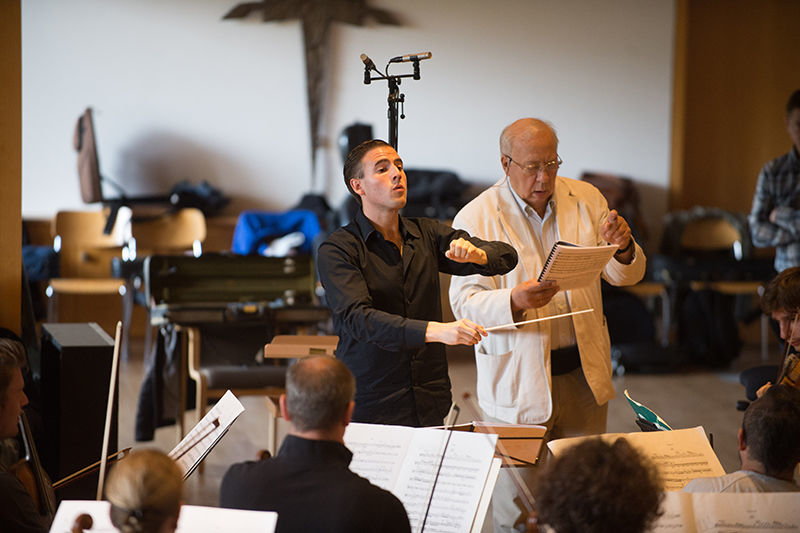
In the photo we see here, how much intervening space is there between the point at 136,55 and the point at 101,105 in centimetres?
48

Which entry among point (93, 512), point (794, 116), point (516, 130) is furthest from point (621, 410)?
point (93, 512)

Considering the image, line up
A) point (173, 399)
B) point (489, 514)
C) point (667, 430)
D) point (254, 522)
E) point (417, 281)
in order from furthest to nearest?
1. point (173, 399)
2. point (489, 514)
3. point (417, 281)
4. point (667, 430)
5. point (254, 522)

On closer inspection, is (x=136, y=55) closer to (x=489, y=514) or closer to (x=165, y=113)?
(x=165, y=113)

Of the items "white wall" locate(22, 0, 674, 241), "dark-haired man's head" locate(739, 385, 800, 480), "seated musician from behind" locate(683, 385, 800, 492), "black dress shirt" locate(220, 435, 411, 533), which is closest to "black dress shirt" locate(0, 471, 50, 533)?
"black dress shirt" locate(220, 435, 411, 533)

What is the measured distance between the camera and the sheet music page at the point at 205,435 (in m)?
2.11

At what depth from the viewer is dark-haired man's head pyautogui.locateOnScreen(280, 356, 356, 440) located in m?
1.70

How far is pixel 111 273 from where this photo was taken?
716 centimetres

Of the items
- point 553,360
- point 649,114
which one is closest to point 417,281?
point 553,360

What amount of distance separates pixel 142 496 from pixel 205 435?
2.25ft

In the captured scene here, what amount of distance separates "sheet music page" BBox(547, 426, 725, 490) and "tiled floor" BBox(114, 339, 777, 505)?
2115mm

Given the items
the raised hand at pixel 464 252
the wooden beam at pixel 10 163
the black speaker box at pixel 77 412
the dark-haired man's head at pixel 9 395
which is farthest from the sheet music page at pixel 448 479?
the wooden beam at pixel 10 163

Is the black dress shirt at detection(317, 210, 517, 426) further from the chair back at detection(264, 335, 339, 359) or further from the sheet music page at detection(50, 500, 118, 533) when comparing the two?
the sheet music page at detection(50, 500, 118, 533)

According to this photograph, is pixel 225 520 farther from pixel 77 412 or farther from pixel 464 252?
pixel 77 412

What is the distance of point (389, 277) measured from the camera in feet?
8.37
